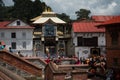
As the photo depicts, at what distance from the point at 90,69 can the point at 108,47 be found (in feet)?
17.1

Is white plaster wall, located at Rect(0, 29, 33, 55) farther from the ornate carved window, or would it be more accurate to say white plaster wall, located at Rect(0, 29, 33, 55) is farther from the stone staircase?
the stone staircase

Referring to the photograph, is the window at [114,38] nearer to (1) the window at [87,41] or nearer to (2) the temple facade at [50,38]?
(1) the window at [87,41]

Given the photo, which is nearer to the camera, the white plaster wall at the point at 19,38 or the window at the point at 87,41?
the window at the point at 87,41

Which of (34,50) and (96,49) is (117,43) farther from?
(34,50)

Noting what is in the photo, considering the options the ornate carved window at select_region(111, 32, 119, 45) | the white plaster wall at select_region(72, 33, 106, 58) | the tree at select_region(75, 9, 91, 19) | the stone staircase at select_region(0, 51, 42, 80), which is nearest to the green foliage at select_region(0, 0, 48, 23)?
the tree at select_region(75, 9, 91, 19)

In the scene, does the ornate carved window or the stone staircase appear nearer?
the stone staircase

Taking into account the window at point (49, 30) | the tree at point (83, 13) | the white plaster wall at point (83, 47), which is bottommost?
the white plaster wall at point (83, 47)

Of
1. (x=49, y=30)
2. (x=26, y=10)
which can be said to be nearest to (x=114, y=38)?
(x=49, y=30)

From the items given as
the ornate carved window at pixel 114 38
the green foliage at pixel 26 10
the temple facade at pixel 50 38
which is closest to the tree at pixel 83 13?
the green foliage at pixel 26 10

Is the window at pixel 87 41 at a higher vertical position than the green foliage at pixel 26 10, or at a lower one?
lower

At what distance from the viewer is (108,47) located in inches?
1100

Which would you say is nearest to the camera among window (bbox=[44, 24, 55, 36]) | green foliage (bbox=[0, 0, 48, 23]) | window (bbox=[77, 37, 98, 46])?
window (bbox=[77, 37, 98, 46])

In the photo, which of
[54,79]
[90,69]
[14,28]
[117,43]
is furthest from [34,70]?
[14,28]

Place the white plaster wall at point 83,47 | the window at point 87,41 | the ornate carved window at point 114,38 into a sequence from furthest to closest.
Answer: the window at point 87,41 < the white plaster wall at point 83,47 < the ornate carved window at point 114,38
